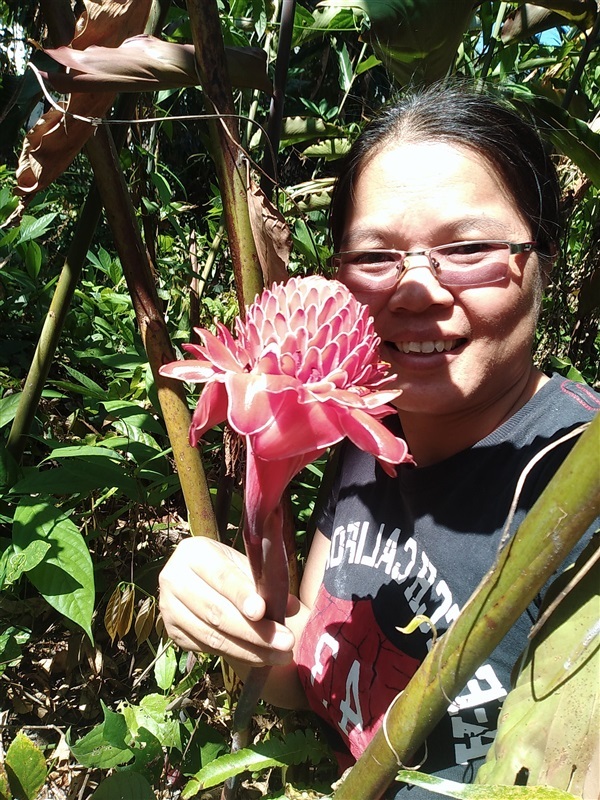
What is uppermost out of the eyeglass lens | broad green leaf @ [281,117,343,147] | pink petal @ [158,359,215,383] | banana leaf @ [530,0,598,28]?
banana leaf @ [530,0,598,28]

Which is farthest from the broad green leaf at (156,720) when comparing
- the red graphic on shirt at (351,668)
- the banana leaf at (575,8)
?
the banana leaf at (575,8)

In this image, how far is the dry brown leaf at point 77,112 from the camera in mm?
787

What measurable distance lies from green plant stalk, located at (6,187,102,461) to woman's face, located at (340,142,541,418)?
53cm

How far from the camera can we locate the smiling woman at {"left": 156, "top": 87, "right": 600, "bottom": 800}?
2.63ft

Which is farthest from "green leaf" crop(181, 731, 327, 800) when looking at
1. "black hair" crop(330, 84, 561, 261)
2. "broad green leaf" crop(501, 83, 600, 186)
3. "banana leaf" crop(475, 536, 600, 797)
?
"broad green leaf" crop(501, 83, 600, 186)

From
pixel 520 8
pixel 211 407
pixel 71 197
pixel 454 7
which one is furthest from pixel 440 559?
pixel 71 197

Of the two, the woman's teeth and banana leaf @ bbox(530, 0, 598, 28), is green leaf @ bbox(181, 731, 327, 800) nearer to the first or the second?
the woman's teeth

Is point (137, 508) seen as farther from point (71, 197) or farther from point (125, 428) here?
point (71, 197)

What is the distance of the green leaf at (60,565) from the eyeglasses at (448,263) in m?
0.61

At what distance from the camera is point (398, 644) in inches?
34.8

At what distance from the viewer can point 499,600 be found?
1.26 ft

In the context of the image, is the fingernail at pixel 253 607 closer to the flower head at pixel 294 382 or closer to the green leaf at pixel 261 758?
the flower head at pixel 294 382

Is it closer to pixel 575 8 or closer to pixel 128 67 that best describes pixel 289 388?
pixel 128 67

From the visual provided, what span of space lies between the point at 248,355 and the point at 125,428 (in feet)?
2.93
